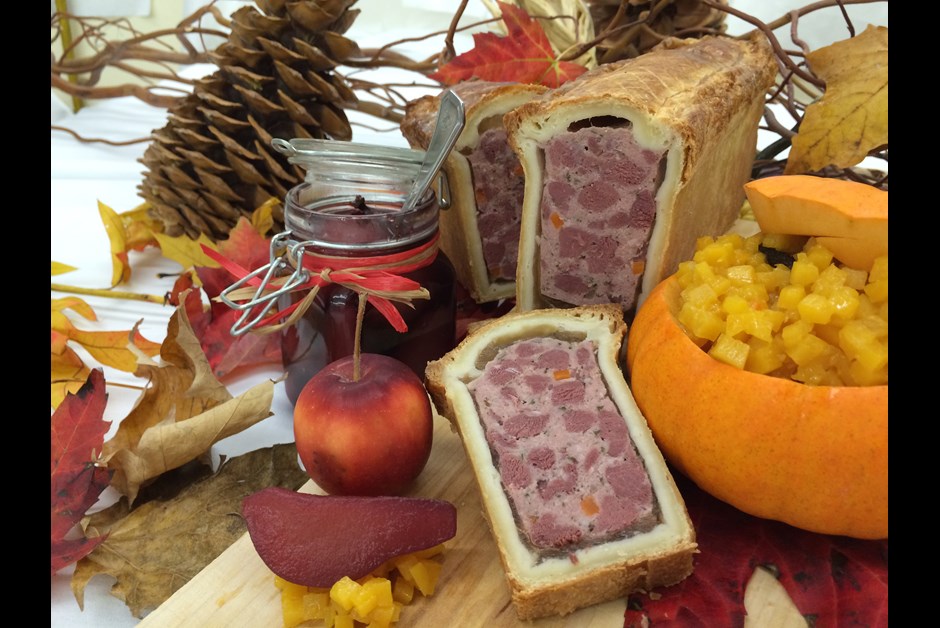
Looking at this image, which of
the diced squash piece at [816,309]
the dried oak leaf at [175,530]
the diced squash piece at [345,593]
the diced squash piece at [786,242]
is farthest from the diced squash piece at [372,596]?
the diced squash piece at [786,242]

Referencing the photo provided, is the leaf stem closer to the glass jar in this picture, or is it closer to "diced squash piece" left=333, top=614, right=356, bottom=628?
the glass jar

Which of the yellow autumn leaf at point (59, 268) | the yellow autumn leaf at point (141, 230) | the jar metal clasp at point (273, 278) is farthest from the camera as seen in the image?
the yellow autumn leaf at point (141, 230)

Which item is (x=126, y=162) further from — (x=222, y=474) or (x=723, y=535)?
(x=723, y=535)

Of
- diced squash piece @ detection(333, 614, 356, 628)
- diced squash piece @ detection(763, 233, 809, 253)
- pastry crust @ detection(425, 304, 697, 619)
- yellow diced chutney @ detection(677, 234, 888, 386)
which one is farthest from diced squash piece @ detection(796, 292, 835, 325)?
diced squash piece @ detection(333, 614, 356, 628)

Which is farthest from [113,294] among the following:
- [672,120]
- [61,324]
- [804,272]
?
[804,272]

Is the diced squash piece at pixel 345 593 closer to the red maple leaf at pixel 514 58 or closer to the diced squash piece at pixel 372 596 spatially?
the diced squash piece at pixel 372 596
